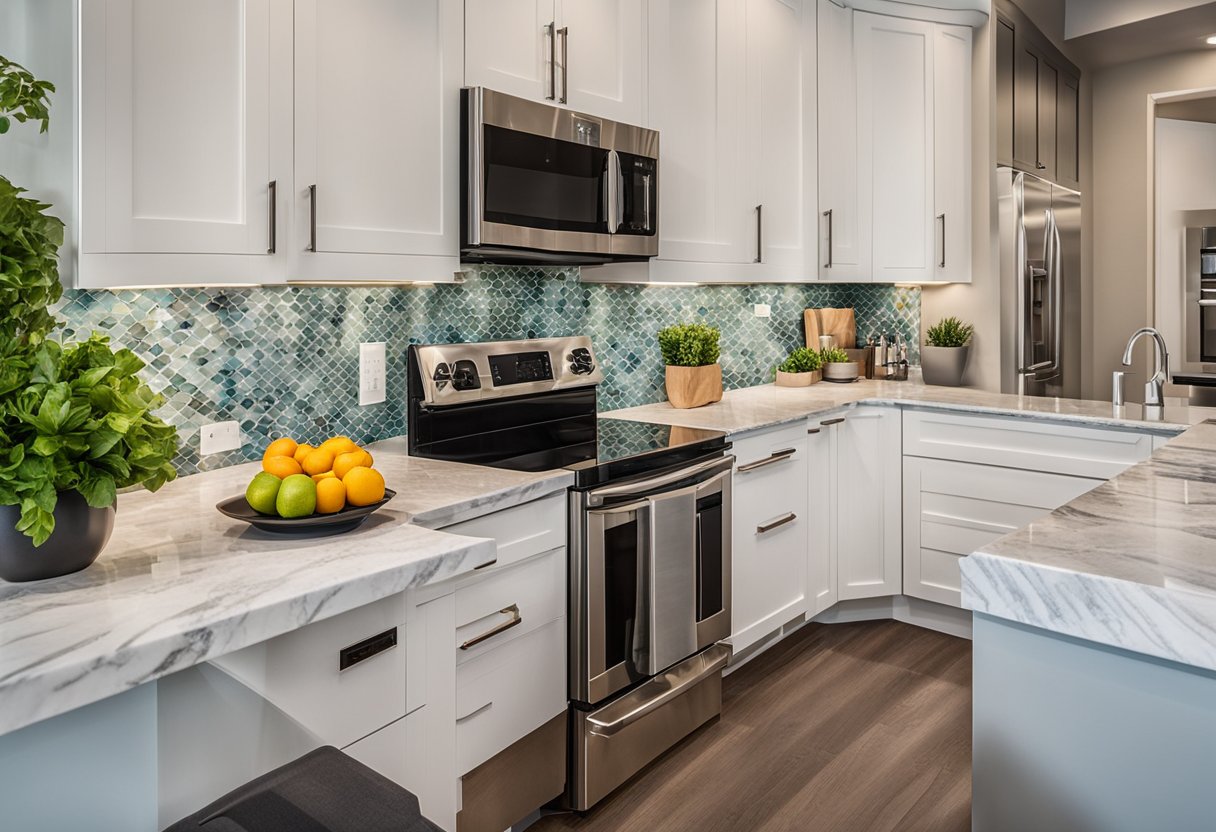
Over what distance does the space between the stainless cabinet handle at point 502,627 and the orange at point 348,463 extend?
0.51 m

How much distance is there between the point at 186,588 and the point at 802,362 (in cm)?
312

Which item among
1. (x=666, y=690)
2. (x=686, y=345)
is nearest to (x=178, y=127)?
(x=666, y=690)

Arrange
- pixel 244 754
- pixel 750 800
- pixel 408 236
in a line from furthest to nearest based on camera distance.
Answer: pixel 750 800, pixel 408 236, pixel 244 754

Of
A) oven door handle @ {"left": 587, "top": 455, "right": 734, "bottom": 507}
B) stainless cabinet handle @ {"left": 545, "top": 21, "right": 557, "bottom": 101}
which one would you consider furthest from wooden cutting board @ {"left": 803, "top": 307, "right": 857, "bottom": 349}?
stainless cabinet handle @ {"left": 545, "top": 21, "right": 557, "bottom": 101}

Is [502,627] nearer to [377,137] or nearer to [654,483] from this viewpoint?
[654,483]

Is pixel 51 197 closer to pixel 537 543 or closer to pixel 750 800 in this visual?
pixel 537 543

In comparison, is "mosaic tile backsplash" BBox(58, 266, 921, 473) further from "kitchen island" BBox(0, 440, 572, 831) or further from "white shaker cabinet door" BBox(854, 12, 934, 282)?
"white shaker cabinet door" BBox(854, 12, 934, 282)

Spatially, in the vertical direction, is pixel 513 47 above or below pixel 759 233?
above

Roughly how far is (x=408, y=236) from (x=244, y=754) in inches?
49.5

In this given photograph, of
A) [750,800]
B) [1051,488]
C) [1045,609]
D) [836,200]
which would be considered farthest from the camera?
[836,200]

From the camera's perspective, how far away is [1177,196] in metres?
4.86

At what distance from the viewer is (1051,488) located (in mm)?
3111

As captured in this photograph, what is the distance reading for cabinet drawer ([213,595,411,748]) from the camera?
1275mm

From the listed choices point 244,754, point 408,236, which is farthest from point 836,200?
point 244,754
